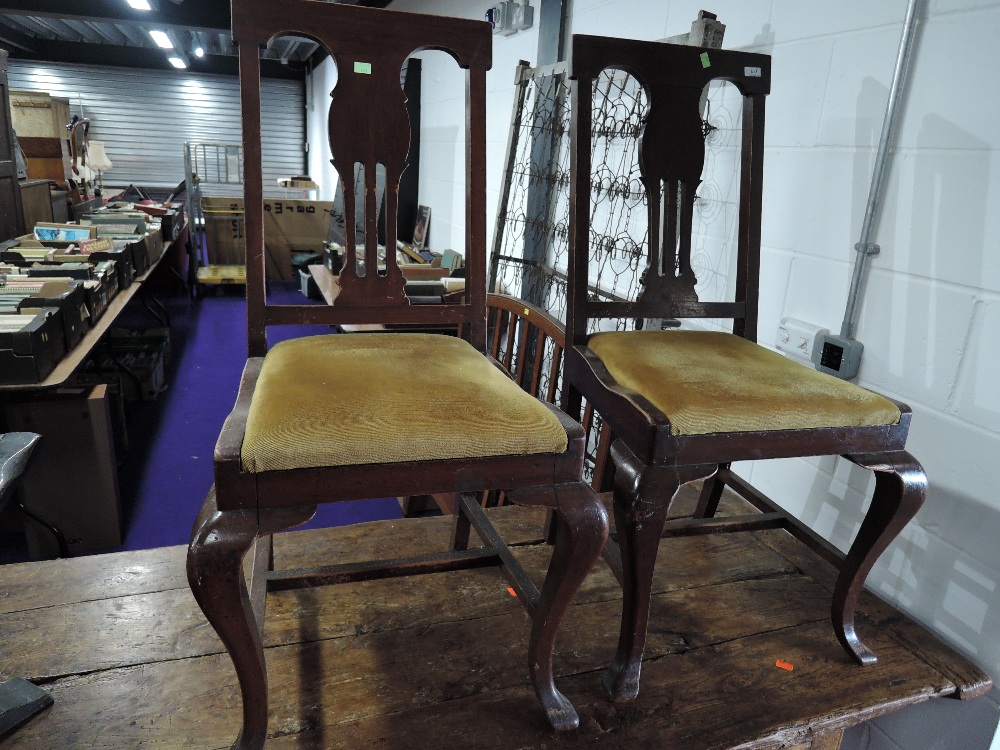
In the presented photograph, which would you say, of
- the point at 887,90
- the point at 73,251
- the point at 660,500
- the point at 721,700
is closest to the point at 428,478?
the point at 660,500

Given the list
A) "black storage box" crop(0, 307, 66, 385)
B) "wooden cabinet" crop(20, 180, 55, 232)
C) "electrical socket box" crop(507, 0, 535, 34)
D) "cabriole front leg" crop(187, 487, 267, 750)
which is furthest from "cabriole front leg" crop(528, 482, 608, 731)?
"wooden cabinet" crop(20, 180, 55, 232)

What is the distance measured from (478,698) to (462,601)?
0.24 metres

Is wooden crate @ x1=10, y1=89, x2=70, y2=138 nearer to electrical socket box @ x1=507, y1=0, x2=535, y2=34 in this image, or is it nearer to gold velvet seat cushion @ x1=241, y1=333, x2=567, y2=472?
electrical socket box @ x1=507, y1=0, x2=535, y2=34

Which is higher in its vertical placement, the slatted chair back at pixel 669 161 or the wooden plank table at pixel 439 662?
the slatted chair back at pixel 669 161

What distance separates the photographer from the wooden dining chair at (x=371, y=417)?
750 mm

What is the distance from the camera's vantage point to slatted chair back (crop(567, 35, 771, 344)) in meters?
1.17

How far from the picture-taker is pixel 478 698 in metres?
0.99

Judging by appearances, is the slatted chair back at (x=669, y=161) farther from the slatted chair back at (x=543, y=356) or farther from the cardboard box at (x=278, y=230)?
the cardboard box at (x=278, y=230)

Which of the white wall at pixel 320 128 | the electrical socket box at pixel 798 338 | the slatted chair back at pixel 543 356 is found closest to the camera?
the electrical socket box at pixel 798 338

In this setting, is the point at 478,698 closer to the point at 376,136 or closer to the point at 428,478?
the point at 428,478

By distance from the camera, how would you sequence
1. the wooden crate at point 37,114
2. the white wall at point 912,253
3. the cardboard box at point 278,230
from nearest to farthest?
1. the white wall at point 912,253
2. the wooden crate at point 37,114
3. the cardboard box at point 278,230

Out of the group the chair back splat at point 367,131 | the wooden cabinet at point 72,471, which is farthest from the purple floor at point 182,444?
the chair back splat at point 367,131

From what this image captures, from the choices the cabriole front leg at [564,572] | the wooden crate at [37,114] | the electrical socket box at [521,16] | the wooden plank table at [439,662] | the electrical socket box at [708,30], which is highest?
the electrical socket box at [521,16]

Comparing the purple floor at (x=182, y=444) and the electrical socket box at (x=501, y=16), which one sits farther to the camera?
the electrical socket box at (x=501, y=16)
